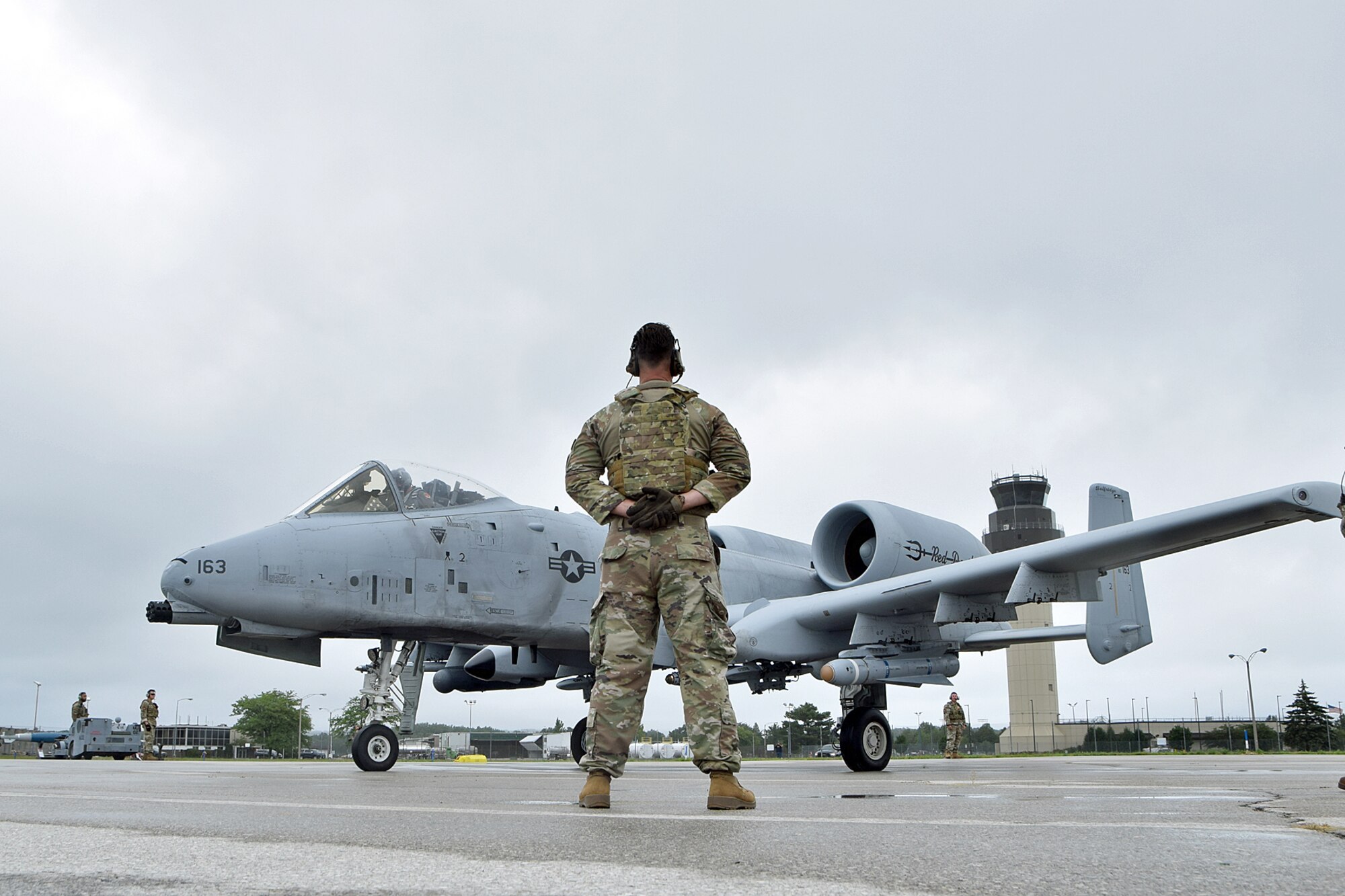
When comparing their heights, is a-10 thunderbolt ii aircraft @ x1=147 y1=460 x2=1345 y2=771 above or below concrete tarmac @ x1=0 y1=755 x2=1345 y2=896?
above

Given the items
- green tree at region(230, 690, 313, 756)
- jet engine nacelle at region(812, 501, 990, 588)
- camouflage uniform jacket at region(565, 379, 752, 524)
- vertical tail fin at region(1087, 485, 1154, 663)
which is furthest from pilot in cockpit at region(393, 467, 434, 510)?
green tree at region(230, 690, 313, 756)

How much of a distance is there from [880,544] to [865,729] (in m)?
2.34

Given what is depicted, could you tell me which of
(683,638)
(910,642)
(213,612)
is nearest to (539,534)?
(213,612)

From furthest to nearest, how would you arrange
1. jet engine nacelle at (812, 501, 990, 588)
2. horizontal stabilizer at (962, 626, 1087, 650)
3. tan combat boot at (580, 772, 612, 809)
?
horizontal stabilizer at (962, 626, 1087, 650) → jet engine nacelle at (812, 501, 990, 588) → tan combat boot at (580, 772, 612, 809)

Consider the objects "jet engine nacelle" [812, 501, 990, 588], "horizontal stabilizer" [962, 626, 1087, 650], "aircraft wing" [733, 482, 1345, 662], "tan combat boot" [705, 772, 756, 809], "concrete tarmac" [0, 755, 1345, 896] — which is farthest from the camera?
"horizontal stabilizer" [962, 626, 1087, 650]

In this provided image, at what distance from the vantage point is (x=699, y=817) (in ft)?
11.5

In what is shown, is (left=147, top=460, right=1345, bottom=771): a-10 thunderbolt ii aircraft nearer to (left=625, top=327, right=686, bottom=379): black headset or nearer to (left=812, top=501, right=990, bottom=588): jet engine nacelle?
(left=812, top=501, right=990, bottom=588): jet engine nacelle

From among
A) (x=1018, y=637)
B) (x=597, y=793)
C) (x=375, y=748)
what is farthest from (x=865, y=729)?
(x=597, y=793)

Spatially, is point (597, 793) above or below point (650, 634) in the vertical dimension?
below

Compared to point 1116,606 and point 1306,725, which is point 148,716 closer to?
point 1116,606

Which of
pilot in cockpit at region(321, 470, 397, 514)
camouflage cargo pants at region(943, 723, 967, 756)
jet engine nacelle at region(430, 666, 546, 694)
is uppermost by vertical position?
pilot in cockpit at region(321, 470, 397, 514)

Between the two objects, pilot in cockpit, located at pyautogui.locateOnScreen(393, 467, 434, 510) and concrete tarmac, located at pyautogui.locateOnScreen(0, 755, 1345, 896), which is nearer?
concrete tarmac, located at pyautogui.locateOnScreen(0, 755, 1345, 896)

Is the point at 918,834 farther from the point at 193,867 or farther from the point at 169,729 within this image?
the point at 169,729

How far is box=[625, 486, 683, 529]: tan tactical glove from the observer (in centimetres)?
418
